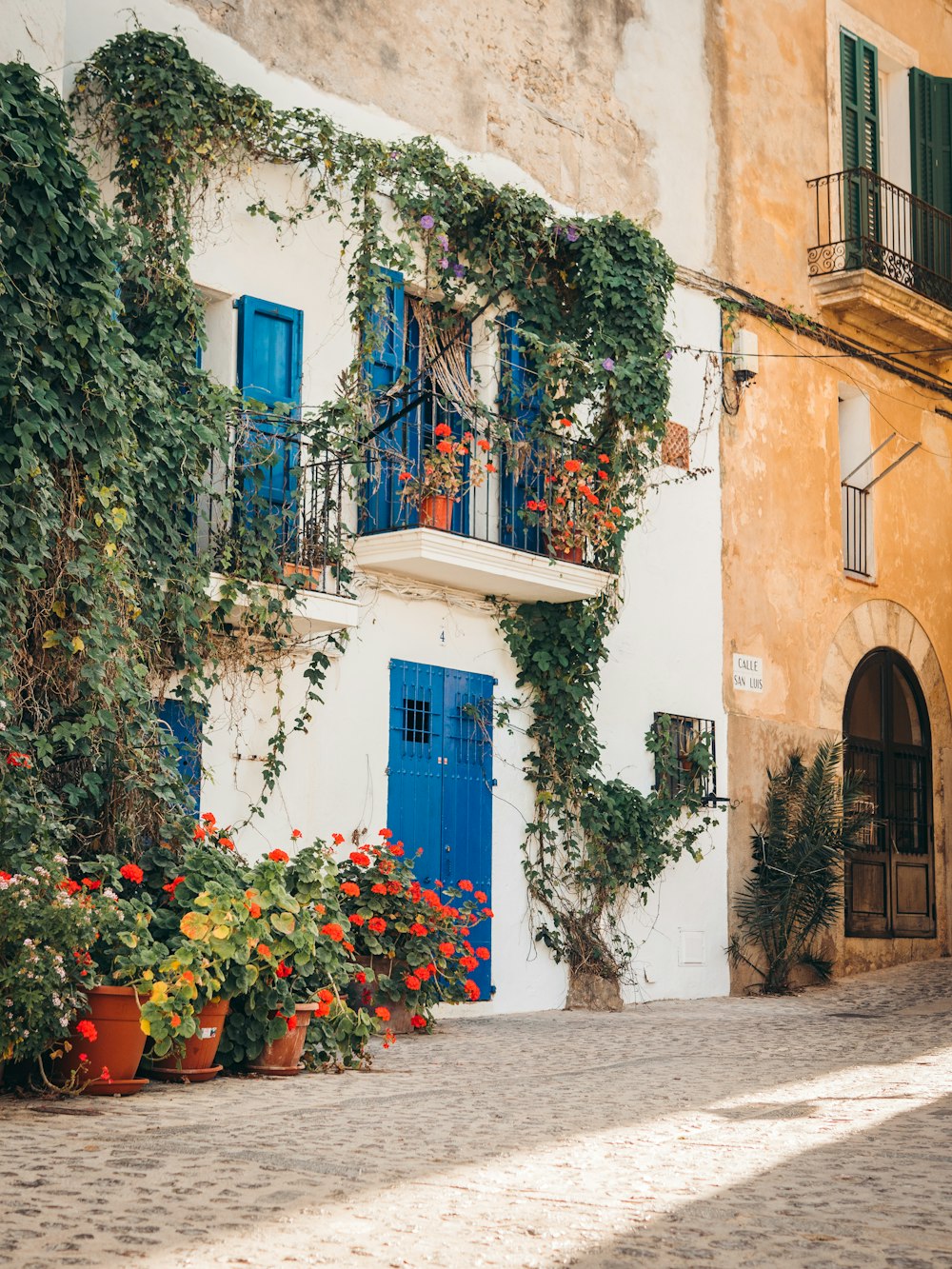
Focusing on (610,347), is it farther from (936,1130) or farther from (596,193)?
(936,1130)

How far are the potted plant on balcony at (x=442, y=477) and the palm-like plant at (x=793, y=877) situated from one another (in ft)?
15.3

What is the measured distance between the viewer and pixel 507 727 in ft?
41.0

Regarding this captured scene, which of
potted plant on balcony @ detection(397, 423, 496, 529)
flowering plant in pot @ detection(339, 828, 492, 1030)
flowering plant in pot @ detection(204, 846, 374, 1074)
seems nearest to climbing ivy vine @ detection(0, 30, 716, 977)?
potted plant on balcony @ detection(397, 423, 496, 529)

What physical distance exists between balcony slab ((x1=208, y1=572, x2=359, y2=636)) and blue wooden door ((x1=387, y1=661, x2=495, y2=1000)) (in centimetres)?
99

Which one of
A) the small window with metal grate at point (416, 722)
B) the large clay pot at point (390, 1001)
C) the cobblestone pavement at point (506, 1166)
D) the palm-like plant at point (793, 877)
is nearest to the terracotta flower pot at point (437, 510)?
the small window with metal grate at point (416, 722)

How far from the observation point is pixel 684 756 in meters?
13.8

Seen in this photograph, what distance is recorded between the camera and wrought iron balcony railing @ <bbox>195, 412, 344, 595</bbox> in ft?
33.4

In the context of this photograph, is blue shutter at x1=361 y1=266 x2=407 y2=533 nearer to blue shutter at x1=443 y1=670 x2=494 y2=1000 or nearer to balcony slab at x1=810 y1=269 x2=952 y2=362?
blue shutter at x1=443 y1=670 x2=494 y2=1000

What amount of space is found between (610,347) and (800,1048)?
578 centimetres

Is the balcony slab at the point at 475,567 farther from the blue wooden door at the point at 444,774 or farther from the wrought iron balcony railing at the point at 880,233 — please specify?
the wrought iron balcony railing at the point at 880,233

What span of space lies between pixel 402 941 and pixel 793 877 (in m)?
5.06

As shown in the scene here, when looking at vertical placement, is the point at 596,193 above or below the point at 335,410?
above

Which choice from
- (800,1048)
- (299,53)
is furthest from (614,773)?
(299,53)

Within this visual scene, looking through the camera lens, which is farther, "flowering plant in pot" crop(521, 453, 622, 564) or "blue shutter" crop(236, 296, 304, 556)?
"flowering plant in pot" crop(521, 453, 622, 564)
